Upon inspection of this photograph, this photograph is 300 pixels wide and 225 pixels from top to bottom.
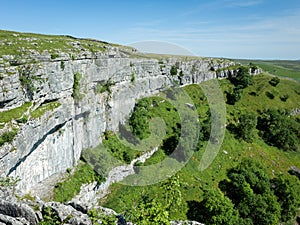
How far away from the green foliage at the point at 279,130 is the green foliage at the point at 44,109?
5117cm

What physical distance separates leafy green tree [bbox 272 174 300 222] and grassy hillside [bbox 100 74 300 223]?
6.34 meters

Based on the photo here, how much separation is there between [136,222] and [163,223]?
4.59 feet

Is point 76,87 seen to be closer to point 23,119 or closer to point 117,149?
point 23,119

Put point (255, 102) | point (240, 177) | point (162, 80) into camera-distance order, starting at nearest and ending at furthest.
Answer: point (240, 177) → point (162, 80) → point (255, 102)

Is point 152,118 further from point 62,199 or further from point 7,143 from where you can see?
point 7,143

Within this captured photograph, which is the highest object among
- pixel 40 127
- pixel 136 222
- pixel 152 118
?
pixel 40 127

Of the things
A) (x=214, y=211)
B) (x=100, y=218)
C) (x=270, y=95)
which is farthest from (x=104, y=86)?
(x=270, y=95)

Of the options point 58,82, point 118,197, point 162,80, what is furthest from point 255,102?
point 58,82

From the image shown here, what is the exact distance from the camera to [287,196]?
4219 cm

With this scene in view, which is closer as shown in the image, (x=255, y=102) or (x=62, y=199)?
(x=62, y=199)

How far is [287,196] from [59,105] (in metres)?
37.2

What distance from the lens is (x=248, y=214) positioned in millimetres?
37625

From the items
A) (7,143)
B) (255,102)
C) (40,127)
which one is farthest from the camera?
(255,102)

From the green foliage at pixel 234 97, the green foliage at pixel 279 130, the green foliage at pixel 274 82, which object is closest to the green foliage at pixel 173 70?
the green foliage at pixel 234 97
